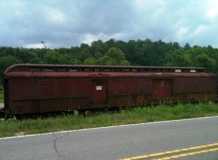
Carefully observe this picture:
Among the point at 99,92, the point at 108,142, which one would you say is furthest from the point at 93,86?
the point at 108,142

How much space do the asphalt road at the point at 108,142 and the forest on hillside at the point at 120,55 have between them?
78.8 metres

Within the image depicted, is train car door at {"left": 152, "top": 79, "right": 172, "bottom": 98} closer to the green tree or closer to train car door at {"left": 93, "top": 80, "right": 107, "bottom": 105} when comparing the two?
train car door at {"left": 93, "top": 80, "right": 107, "bottom": 105}

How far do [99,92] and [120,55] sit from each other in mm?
80101

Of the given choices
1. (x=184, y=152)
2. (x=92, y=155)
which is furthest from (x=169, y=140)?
(x=92, y=155)

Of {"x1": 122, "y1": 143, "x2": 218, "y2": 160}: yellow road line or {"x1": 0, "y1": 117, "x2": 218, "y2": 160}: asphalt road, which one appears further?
{"x1": 0, "y1": 117, "x2": 218, "y2": 160}: asphalt road

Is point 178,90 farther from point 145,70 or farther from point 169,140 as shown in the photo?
point 169,140

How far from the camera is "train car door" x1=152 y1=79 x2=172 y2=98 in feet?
87.6

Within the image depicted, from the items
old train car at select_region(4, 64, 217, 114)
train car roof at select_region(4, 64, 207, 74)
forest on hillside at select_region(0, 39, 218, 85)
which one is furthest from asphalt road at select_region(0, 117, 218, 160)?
forest on hillside at select_region(0, 39, 218, 85)

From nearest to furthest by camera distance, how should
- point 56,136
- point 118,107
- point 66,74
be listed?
point 56,136 → point 66,74 → point 118,107

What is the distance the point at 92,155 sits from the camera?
929 cm

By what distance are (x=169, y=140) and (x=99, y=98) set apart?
12647 mm

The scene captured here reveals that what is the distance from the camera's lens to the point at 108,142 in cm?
1096

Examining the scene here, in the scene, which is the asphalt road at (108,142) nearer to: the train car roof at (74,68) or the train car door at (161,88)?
the train car roof at (74,68)

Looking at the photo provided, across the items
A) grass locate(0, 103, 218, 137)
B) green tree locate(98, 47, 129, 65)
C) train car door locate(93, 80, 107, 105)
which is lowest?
grass locate(0, 103, 218, 137)
